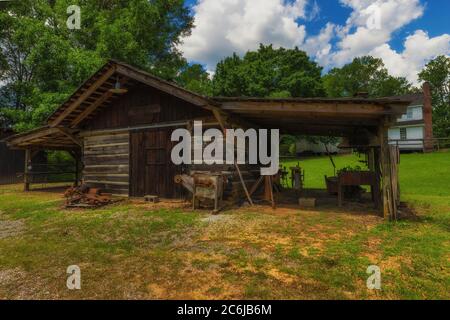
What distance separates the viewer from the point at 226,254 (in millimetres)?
5016

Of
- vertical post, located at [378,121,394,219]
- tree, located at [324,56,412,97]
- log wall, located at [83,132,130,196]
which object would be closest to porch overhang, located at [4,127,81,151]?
log wall, located at [83,132,130,196]

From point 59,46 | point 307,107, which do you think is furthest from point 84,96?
point 59,46

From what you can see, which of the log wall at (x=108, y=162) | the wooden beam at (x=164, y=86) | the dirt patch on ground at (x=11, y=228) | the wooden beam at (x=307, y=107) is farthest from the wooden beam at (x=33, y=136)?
the wooden beam at (x=307, y=107)

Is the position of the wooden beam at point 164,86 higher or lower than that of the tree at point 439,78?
lower

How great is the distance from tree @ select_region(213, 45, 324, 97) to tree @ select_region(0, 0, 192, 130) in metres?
7.23

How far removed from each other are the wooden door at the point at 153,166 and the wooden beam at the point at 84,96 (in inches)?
94.1

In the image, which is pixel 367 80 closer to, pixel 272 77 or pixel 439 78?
pixel 439 78

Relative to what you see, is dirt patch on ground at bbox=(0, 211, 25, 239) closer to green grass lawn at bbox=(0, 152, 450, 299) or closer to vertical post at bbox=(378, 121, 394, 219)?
green grass lawn at bbox=(0, 152, 450, 299)

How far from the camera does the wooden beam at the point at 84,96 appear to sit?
1084 cm

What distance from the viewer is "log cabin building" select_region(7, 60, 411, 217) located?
8.55 metres

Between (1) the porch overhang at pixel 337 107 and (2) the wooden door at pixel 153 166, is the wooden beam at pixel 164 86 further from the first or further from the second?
(2) the wooden door at pixel 153 166
